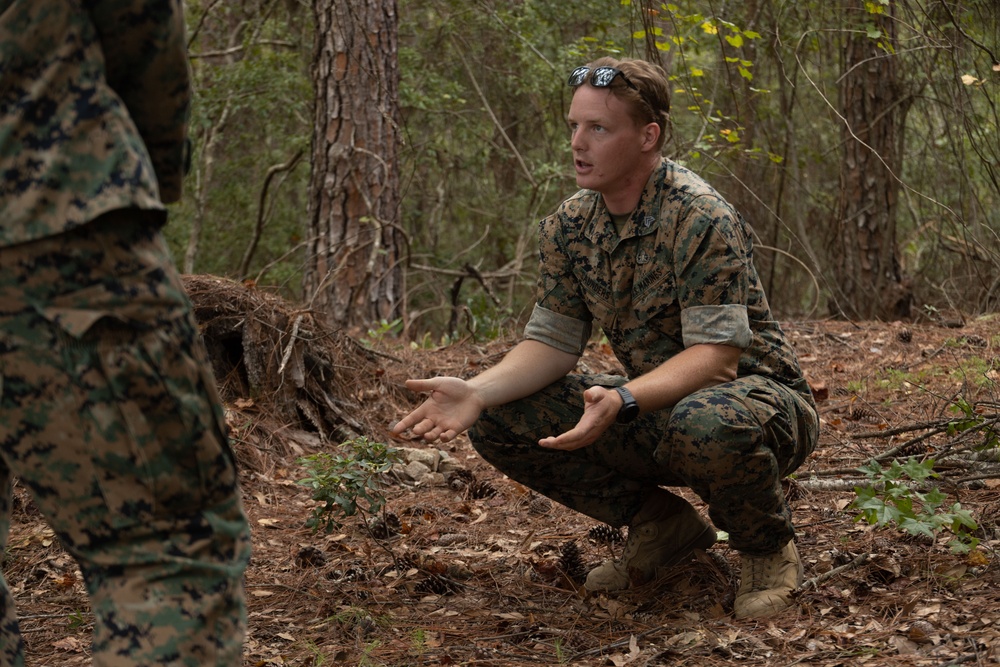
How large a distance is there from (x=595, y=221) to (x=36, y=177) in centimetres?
201

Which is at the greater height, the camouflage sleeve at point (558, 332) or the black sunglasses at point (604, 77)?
the black sunglasses at point (604, 77)

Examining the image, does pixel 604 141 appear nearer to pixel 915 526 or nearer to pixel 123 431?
pixel 915 526

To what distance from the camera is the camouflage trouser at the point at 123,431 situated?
1645 millimetres

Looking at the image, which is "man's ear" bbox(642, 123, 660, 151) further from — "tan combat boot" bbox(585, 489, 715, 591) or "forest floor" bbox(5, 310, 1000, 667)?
"forest floor" bbox(5, 310, 1000, 667)

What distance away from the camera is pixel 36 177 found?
1.63 metres

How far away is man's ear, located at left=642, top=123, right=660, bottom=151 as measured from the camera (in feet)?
10.6

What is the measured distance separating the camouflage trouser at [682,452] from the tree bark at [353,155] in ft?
13.2

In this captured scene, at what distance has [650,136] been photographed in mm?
3229

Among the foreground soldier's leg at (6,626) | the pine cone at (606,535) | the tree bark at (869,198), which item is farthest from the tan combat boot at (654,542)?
the tree bark at (869,198)

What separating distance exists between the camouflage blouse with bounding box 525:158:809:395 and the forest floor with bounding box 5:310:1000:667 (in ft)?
2.22

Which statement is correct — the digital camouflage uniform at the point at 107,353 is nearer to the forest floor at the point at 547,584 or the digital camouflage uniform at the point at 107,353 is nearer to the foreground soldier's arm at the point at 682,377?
the forest floor at the point at 547,584

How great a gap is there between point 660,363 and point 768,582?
73 cm

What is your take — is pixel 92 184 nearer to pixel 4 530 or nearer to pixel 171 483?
pixel 171 483

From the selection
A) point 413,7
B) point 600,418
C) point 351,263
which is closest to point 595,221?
point 600,418
